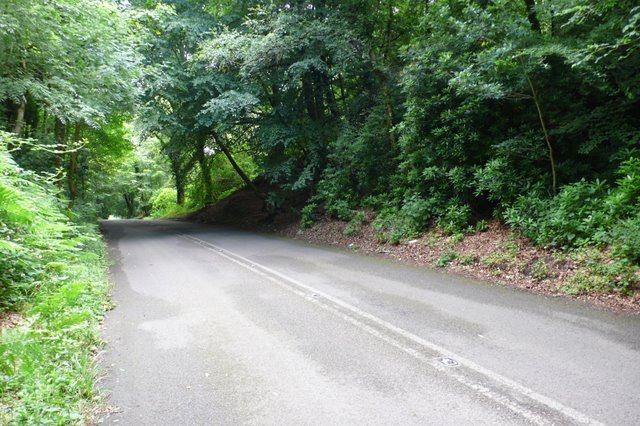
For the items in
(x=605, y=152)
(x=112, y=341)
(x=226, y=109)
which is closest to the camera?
(x=112, y=341)

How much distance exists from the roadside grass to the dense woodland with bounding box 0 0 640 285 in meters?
1.87

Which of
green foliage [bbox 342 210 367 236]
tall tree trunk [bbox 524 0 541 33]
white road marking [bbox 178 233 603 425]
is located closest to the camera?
white road marking [bbox 178 233 603 425]

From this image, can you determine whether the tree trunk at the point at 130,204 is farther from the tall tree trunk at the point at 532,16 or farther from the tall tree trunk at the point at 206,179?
the tall tree trunk at the point at 532,16

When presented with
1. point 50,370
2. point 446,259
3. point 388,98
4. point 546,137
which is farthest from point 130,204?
point 50,370

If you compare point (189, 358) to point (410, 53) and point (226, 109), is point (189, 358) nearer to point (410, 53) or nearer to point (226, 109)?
point (410, 53)

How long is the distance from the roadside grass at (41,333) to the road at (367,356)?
32cm

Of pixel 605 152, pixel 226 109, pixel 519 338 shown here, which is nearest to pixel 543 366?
pixel 519 338

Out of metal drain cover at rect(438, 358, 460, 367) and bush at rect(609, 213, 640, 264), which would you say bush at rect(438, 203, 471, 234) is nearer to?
bush at rect(609, 213, 640, 264)

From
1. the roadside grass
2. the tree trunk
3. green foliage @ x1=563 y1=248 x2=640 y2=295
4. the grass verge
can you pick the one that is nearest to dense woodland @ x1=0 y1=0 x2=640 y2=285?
green foliage @ x1=563 y1=248 x2=640 y2=295

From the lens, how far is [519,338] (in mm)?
4477

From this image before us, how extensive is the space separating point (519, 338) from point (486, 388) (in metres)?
1.34

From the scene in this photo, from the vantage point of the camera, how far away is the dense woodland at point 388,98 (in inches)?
286

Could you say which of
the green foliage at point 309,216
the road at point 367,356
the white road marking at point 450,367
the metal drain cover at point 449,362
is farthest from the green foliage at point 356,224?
the metal drain cover at point 449,362

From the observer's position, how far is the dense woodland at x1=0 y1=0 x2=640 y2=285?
286 inches
